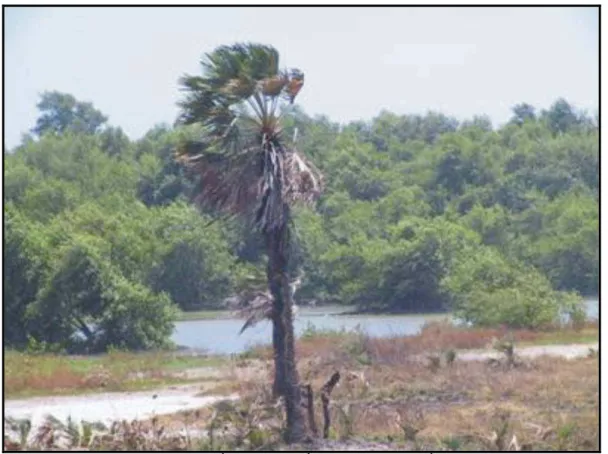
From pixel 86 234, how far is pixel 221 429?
11.5m

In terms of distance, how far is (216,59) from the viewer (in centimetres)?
1508

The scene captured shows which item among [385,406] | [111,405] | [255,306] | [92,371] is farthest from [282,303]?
[92,371]

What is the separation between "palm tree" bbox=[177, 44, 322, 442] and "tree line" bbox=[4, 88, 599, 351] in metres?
1.65

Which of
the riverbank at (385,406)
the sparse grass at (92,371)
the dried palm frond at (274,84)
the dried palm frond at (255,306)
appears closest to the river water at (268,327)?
the sparse grass at (92,371)

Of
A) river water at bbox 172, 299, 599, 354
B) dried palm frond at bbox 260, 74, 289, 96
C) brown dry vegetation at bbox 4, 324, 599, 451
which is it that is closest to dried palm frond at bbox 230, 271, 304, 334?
brown dry vegetation at bbox 4, 324, 599, 451

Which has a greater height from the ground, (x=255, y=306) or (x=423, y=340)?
(x=255, y=306)

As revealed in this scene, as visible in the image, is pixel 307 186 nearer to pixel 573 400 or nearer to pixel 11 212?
pixel 573 400

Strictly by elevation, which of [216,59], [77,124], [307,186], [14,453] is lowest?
[14,453]

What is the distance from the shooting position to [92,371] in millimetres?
20781

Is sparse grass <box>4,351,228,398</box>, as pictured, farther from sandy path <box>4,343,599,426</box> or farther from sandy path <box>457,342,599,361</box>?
sandy path <box>457,342,599,361</box>

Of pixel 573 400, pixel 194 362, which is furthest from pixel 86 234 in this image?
pixel 573 400

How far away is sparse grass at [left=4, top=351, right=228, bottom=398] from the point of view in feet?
64.1

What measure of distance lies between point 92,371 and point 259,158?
6636 mm

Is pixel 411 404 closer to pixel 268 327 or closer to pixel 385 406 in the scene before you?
pixel 385 406
